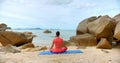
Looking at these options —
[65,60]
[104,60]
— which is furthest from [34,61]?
[104,60]

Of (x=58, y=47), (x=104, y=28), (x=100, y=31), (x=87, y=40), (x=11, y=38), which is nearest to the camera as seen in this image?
(x=58, y=47)

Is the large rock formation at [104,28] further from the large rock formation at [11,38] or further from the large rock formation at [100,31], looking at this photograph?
the large rock formation at [11,38]

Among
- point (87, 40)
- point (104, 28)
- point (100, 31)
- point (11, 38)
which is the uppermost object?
Result: point (104, 28)

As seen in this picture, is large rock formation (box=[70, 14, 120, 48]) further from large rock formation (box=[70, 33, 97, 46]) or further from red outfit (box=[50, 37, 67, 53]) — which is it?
red outfit (box=[50, 37, 67, 53])

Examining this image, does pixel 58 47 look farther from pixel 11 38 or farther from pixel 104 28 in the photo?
pixel 11 38

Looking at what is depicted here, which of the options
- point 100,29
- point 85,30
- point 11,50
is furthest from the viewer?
point 85,30

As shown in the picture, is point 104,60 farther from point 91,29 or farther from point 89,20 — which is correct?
point 89,20

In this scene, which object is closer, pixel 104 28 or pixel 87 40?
pixel 104 28

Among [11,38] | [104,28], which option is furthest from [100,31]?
[11,38]

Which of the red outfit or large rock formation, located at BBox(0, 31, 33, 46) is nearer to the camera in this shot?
the red outfit

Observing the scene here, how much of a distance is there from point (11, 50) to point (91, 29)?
5526 mm

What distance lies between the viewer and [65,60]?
27.7 feet

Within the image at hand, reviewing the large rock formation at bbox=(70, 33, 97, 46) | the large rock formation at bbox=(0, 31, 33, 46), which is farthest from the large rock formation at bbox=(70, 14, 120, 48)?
the large rock formation at bbox=(0, 31, 33, 46)

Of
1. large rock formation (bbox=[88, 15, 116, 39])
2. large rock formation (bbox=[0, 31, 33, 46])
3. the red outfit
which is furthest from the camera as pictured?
large rock formation (bbox=[0, 31, 33, 46])
